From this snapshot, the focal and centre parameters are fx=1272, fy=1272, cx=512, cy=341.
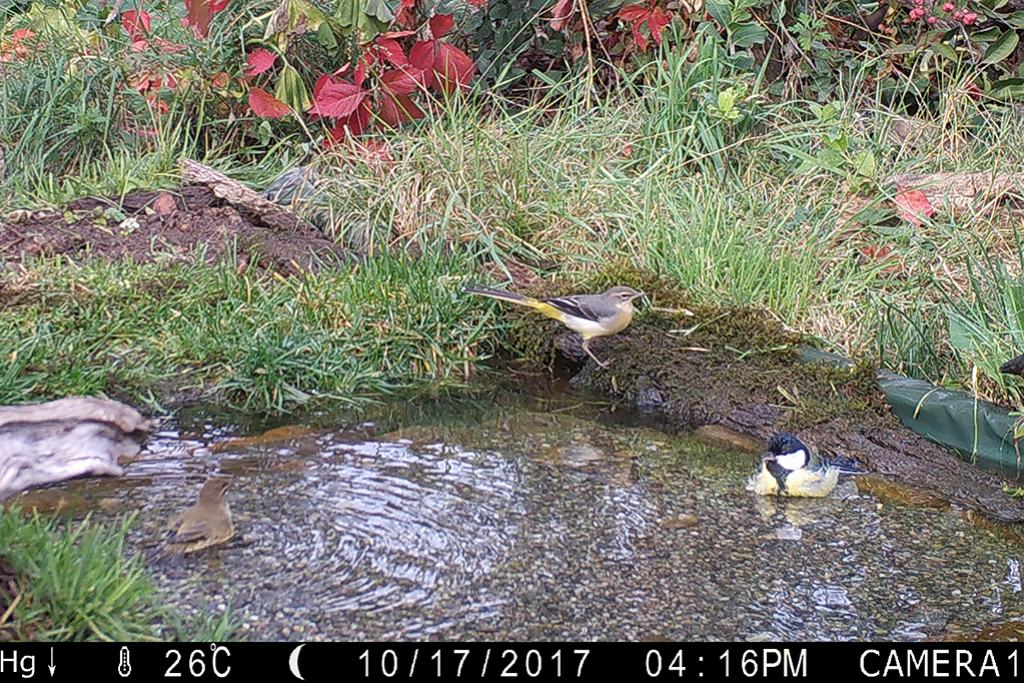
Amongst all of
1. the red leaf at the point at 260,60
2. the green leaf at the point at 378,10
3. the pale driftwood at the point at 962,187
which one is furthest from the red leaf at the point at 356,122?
the pale driftwood at the point at 962,187

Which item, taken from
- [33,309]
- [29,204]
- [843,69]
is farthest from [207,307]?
[843,69]

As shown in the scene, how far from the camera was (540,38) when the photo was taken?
299 inches

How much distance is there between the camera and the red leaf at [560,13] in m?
7.17

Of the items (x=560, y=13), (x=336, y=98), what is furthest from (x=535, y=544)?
(x=560, y=13)

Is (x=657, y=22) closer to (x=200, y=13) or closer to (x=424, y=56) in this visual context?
(x=424, y=56)

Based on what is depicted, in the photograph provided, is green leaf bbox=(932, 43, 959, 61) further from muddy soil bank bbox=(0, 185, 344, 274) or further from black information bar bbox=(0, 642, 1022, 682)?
black information bar bbox=(0, 642, 1022, 682)

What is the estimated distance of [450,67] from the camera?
6879mm

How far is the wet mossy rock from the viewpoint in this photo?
177 inches

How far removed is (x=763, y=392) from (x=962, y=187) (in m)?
2.25

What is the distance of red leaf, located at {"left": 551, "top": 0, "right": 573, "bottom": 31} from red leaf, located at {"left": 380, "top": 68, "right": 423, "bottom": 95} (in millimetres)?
901

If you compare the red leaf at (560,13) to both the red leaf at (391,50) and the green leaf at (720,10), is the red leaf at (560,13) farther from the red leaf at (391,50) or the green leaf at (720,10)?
the red leaf at (391,50)

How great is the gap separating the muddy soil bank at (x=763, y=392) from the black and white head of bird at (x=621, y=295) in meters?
0.28

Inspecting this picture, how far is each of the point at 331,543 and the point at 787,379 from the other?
2138 millimetres

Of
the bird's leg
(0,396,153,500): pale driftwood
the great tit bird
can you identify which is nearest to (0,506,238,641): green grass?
(0,396,153,500): pale driftwood
